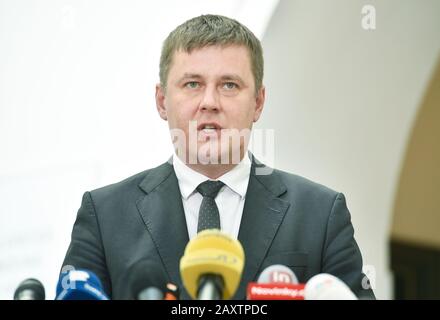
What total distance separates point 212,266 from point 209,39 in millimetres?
938

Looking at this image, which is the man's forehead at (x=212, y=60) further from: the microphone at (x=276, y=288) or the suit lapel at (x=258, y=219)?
the microphone at (x=276, y=288)

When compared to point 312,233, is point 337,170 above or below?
above

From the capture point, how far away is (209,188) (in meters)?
2.44

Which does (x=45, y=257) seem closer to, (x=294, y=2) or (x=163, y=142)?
(x=163, y=142)

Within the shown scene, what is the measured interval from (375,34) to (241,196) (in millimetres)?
2667

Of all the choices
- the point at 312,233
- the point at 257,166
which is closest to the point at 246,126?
the point at 257,166

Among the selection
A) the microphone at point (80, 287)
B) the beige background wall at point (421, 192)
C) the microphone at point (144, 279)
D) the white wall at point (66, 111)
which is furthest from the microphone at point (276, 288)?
the beige background wall at point (421, 192)

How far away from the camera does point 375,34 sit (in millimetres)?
4883

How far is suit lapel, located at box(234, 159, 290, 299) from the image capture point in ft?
7.42

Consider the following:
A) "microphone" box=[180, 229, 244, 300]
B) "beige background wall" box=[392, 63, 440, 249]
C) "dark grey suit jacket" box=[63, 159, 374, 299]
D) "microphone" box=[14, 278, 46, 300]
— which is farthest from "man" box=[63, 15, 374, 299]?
"beige background wall" box=[392, 63, 440, 249]

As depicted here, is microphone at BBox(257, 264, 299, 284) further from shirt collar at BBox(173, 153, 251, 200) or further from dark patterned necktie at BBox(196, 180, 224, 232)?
shirt collar at BBox(173, 153, 251, 200)

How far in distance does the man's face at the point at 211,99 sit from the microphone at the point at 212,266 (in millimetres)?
672

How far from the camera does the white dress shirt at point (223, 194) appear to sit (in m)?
2.42
